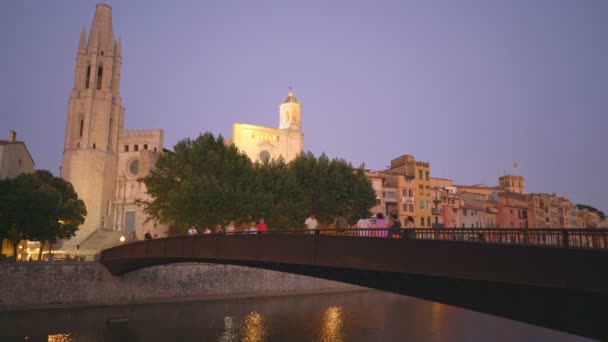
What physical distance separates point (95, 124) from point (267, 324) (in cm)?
6059

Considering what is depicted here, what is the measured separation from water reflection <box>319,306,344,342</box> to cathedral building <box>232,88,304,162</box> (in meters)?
55.1

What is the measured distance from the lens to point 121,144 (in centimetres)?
8425

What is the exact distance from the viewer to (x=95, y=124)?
3142 inches

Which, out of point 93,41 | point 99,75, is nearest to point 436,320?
point 99,75

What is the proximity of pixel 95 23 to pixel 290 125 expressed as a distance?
4233 cm

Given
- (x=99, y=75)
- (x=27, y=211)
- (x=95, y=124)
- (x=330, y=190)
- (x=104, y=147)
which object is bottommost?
(x=27, y=211)

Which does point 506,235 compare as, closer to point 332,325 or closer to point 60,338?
point 332,325

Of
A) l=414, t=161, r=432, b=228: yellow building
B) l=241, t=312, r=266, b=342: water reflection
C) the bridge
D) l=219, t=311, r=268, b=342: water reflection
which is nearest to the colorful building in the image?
l=414, t=161, r=432, b=228: yellow building

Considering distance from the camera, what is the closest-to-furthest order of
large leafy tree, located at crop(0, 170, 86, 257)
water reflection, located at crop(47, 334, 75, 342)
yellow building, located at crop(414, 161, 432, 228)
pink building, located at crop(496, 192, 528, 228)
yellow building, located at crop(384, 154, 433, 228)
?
water reflection, located at crop(47, 334, 75, 342) < large leafy tree, located at crop(0, 170, 86, 257) < yellow building, located at crop(384, 154, 433, 228) < yellow building, located at crop(414, 161, 432, 228) < pink building, located at crop(496, 192, 528, 228)

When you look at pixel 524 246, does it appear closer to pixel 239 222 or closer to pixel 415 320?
pixel 415 320

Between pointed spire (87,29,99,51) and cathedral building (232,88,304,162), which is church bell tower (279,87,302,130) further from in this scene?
pointed spire (87,29,99,51)

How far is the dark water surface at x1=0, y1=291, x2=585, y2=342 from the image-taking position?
28.1 meters

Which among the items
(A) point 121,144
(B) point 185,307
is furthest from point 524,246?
(A) point 121,144

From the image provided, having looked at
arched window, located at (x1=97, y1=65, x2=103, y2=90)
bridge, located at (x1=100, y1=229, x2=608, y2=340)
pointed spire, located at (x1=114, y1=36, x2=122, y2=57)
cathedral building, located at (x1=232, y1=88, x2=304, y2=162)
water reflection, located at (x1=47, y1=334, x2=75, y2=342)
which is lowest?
water reflection, located at (x1=47, y1=334, x2=75, y2=342)
